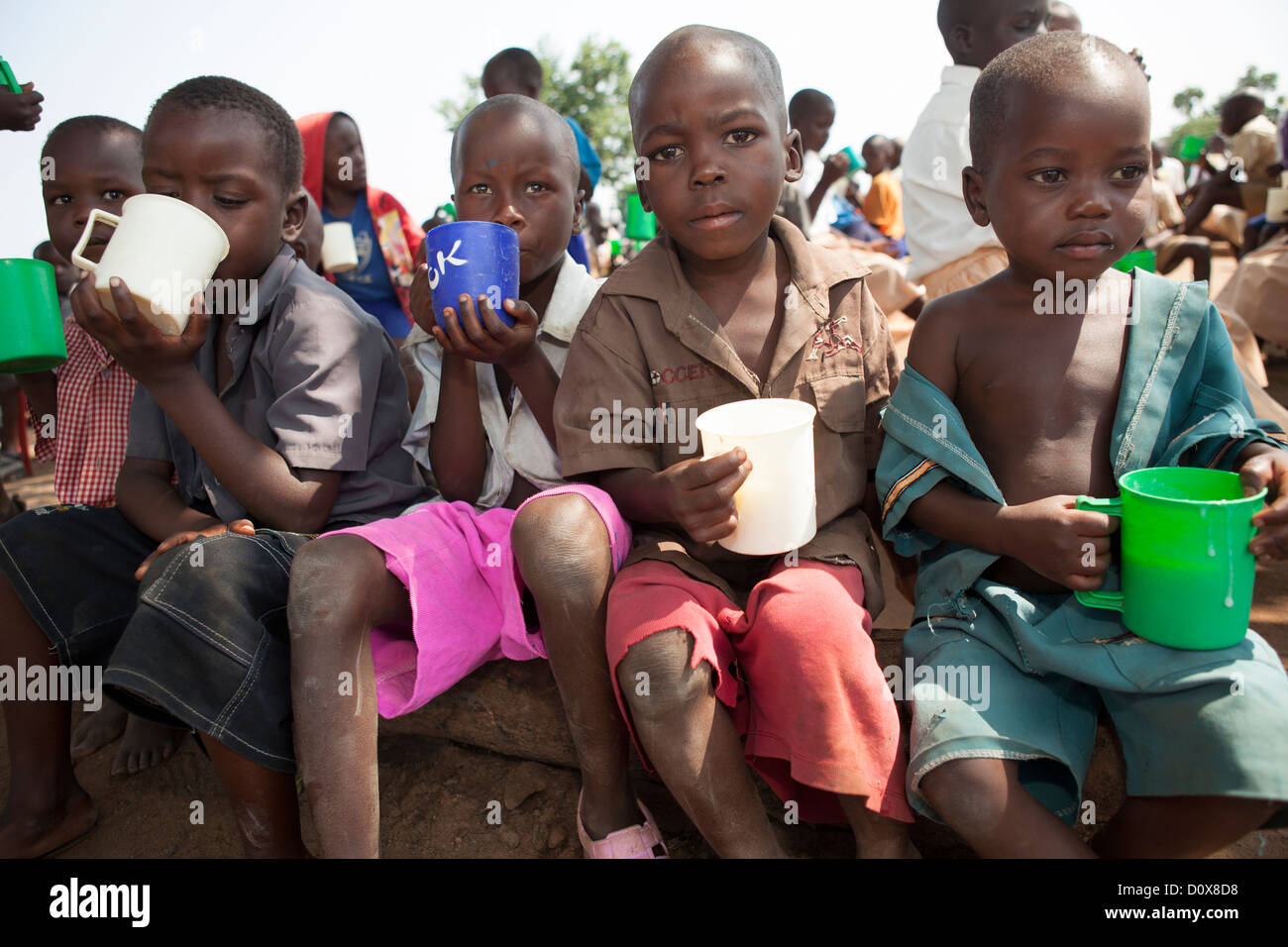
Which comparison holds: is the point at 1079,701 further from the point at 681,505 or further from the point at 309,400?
the point at 309,400

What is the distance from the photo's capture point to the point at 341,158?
13.0 ft

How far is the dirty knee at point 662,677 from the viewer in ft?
4.60

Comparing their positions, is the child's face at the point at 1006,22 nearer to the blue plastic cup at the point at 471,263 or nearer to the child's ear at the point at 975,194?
the child's ear at the point at 975,194

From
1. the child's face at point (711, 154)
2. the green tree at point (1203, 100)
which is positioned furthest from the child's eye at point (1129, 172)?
the green tree at point (1203, 100)

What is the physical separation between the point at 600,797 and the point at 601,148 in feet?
80.4

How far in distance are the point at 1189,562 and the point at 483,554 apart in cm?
130

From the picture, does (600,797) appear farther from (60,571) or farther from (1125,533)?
(60,571)

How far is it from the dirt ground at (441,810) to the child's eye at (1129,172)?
1.05m

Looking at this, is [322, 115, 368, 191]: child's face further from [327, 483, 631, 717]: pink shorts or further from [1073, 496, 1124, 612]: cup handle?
[1073, 496, 1124, 612]: cup handle

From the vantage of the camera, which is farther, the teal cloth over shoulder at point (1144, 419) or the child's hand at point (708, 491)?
the teal cloth over shoulder at point (1144, 419)

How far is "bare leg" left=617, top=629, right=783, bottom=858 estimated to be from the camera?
141 cm

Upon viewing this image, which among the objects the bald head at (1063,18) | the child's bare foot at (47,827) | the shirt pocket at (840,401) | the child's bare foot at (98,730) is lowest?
the child's bare foot at (98,730)

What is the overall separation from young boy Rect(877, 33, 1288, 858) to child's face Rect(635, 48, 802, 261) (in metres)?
0.43
